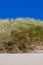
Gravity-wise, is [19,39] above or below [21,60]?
above

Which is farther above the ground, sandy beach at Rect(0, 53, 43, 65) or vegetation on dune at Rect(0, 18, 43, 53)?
vegetation on dune at Rect(0, 18, 43, 53)

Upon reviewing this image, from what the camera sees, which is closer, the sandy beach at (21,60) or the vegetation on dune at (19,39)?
the sandy beach at (21,60)

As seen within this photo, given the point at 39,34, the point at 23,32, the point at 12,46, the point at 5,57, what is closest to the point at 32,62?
the point at 5,57

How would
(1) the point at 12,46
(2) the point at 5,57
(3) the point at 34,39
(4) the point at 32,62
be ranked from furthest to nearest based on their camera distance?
(3) the point at 34,39 < (1) the point at 12,46 < (2) the point at 5,57 < (4) the point at 32,62

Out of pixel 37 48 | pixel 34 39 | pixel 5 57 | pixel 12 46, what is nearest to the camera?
pixel 5 57

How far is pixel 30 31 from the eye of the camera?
10859 mm

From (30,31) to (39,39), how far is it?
0.67m

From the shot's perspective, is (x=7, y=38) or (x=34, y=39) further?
(x=34, y=39)

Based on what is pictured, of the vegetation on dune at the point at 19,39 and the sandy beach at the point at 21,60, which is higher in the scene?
the vegetation on dune at the point at 19,39

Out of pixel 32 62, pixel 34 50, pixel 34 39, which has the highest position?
pixel 34 39

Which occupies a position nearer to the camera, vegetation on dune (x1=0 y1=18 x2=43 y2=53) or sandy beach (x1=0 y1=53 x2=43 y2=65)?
sandy beach (x1=0 y1=53 x2=43 y2=65)

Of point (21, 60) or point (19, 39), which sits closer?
point (21, 60)

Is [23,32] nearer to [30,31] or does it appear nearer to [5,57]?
[30,31]

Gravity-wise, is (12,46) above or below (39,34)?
below
